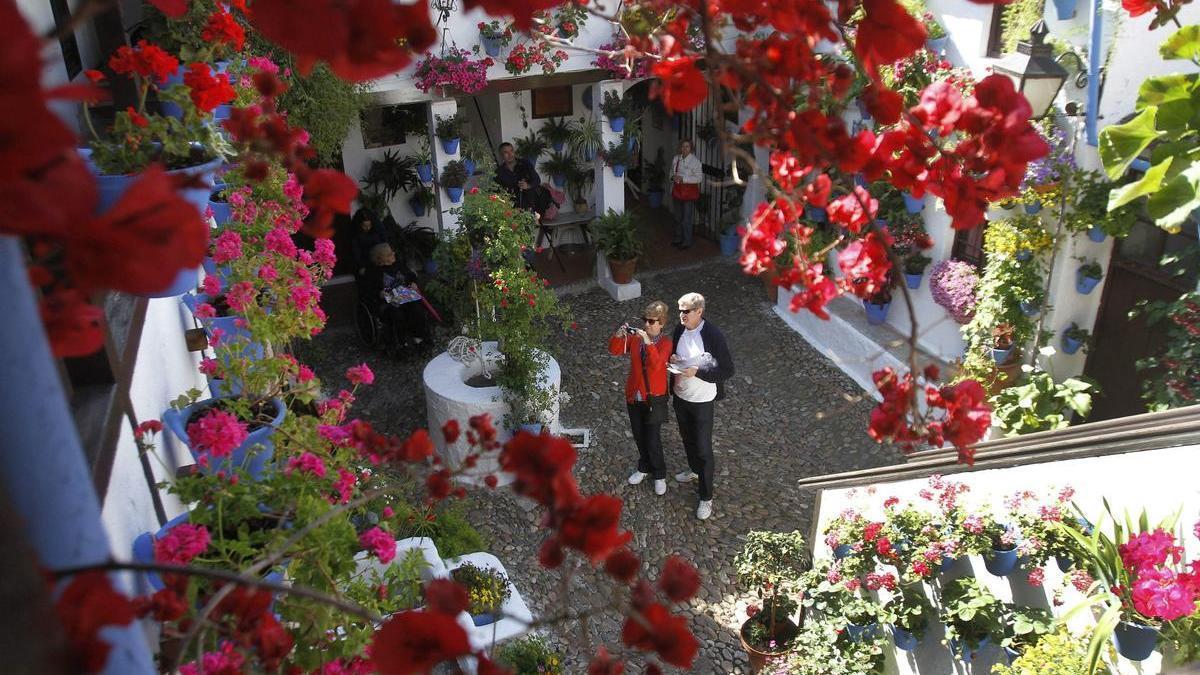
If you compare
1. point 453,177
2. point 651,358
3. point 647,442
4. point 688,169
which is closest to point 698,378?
point 651,358

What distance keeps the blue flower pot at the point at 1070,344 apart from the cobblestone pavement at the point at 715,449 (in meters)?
1.51

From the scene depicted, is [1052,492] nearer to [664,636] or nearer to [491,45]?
[664,636]

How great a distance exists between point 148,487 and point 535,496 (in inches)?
77.1

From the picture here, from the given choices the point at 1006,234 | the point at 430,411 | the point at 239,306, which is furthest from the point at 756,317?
the point at 239,306

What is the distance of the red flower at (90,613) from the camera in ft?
2.50

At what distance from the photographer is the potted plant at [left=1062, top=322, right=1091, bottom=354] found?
7105 millimetres

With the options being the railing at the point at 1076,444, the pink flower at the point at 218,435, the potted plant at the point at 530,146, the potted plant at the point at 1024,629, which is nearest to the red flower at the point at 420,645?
the pink flower at the point at 218,435

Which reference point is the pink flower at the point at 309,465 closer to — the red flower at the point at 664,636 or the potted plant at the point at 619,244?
the red flower at the point at 664,636

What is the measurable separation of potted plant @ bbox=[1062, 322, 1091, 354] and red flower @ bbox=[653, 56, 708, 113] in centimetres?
646

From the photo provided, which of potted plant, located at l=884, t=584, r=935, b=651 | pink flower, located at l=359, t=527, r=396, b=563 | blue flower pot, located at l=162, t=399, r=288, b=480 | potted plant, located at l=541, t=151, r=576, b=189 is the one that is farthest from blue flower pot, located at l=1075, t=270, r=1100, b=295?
potted plant, located at l=541, t=151, r=576, b=189

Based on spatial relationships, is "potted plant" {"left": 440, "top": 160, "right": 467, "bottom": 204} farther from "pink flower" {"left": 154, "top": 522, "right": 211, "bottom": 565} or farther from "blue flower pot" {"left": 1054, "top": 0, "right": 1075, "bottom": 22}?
"pink flower" {"left": 154, "top": 522, "right": 211, "bottom": 565}

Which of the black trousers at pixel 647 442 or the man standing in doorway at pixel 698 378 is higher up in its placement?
the man standing in doorway at pixel 698 378

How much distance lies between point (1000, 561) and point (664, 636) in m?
3.40

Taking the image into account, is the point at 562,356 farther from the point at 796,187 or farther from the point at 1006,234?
the point at 796,187
